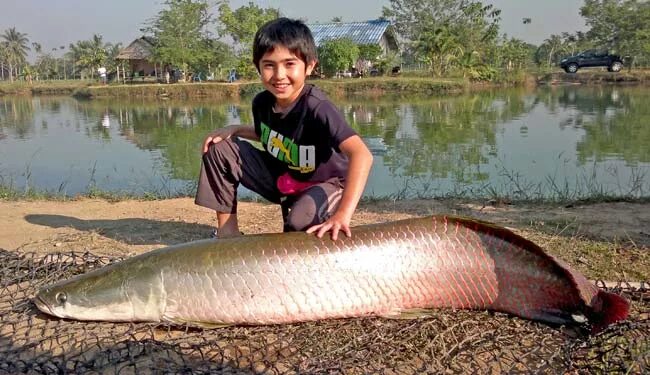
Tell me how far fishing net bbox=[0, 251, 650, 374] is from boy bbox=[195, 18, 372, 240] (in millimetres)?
502

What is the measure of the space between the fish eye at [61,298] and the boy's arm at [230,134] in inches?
49.8

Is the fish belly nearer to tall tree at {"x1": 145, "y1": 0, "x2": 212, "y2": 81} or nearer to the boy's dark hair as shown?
the boy's dark hair

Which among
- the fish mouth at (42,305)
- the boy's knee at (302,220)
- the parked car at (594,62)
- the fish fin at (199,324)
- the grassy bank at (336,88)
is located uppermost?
the parked car at (594,62)

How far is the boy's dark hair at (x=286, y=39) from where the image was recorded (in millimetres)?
2842

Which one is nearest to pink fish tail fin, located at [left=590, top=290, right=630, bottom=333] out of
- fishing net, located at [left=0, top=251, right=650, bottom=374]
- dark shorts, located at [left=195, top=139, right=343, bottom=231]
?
fishing net, located at [left=0, top=251, right=650, bottom=374]

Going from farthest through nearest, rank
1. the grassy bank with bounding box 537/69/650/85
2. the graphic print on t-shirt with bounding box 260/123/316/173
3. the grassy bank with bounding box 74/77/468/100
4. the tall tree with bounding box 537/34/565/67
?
the tall tree with bounding box 537/34/565/67 < the grassy bank with bounding box 537/69/650/85 < the grassy bank with bounding box 74/77/468/100 < the graphic print on t-shirt with bounding box 260/123/316/173

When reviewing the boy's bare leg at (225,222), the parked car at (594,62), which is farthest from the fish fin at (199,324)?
the parked car at (594,62)

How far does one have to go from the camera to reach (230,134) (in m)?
3.54

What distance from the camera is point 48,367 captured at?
2.04 meters

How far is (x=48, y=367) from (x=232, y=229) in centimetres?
158

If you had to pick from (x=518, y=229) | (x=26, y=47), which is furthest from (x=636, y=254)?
(x=26, y=47)

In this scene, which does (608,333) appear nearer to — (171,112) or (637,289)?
(637,289)

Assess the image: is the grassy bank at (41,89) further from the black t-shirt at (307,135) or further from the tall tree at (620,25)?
the black t-shirt at (307,135)

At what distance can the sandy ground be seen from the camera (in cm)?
415
